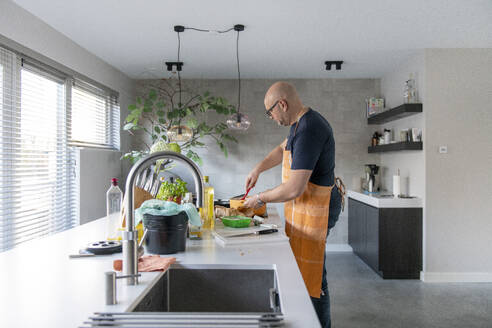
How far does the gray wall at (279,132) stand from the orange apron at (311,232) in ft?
10.5

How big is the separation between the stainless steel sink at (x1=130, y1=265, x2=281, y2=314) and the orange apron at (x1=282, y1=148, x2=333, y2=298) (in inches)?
26.2

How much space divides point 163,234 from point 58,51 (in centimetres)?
277

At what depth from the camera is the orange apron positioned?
1.87m

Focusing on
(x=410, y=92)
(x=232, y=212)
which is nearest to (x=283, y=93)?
(x=232, y=212)

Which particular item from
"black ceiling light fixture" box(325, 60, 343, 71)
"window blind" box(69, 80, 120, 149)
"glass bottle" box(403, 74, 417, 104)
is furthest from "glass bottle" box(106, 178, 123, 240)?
"glass bottle" box(403, 74, 417, 104)

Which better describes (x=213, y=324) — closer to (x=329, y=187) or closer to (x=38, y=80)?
(x=329, y=187)

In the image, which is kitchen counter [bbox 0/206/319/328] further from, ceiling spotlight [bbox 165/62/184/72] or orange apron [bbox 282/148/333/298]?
ceiling spotlight [bbox 165/62/184/72]

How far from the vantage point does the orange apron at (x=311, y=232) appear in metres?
1.87

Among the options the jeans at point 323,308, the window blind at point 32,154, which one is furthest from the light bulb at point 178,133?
the jeans at point 323,308

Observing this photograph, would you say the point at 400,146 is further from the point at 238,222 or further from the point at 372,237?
the point at 238,222

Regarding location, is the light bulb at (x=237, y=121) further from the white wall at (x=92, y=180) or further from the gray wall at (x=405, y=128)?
the gray wall at (x=405, y=128)

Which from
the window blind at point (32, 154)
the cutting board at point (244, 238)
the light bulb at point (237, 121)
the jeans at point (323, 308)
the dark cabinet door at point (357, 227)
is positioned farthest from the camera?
the dark cabinet door at point (357, 227)

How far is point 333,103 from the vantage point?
5148 mm

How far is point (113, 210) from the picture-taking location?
2533 mm
